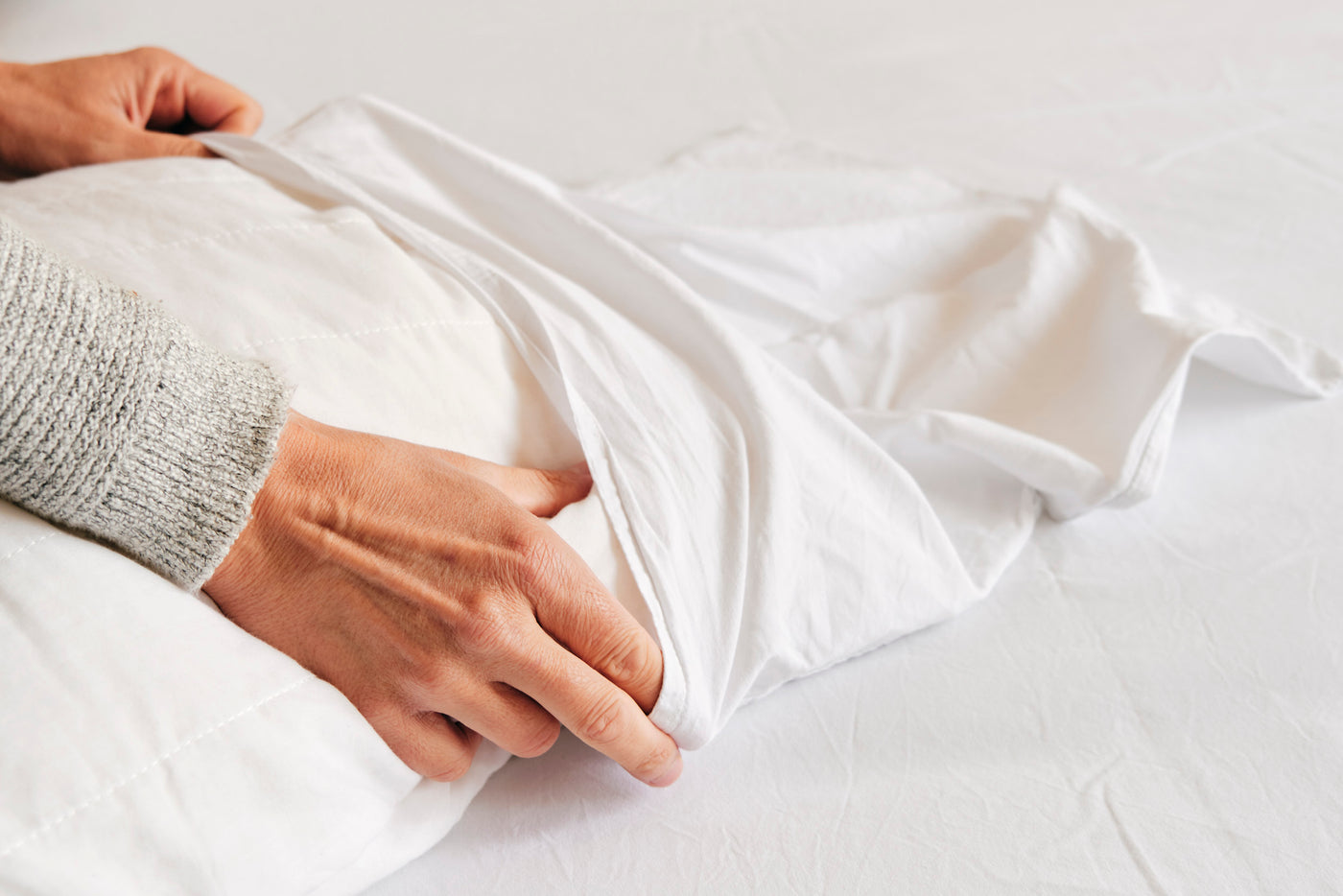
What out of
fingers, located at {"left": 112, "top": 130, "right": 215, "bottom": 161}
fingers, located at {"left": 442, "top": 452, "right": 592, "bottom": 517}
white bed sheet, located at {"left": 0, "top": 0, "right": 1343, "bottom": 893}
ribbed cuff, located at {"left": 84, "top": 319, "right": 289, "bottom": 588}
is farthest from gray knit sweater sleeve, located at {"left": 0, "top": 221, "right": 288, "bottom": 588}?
fingers, located at {"left": 112, "top": 130, "right": 215, "bottom": 161}

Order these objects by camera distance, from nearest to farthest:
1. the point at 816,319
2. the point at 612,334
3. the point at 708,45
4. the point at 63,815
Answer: the point at 63,815 < the point at 612,334 < the point at 816,319 < the point at 708,45

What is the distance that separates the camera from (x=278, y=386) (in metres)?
0.54

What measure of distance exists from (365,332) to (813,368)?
352mm

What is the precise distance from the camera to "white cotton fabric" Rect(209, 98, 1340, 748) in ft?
1.99

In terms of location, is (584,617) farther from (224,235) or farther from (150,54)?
(150,54)

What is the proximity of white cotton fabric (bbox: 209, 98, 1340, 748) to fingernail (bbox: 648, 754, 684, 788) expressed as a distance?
13mm

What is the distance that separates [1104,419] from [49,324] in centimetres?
68

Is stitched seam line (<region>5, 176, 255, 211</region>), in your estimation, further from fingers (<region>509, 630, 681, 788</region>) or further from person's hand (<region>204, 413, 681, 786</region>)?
fingers (<region>509, 630, 681, 788</region>)

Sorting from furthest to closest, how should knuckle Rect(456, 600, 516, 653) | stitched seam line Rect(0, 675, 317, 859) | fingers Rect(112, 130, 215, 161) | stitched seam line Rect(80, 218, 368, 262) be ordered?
fingers Rect(112, 130, 215, 161)
stitched seam line Rect(80, 218, 368, 262)
knuckle Rect(456, 600, 516, 653)
stitched seam line Rect(0, 675, 317, 859)

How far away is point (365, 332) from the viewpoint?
2.06 feet

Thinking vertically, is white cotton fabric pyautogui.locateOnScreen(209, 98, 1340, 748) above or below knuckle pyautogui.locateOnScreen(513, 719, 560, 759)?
above

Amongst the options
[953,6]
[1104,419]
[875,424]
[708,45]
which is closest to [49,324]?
[875,424]

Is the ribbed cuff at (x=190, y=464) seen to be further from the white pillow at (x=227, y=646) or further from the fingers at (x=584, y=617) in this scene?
the fingers at (x=584, y=617)

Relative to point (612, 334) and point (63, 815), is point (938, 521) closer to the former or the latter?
point (612, 334)
